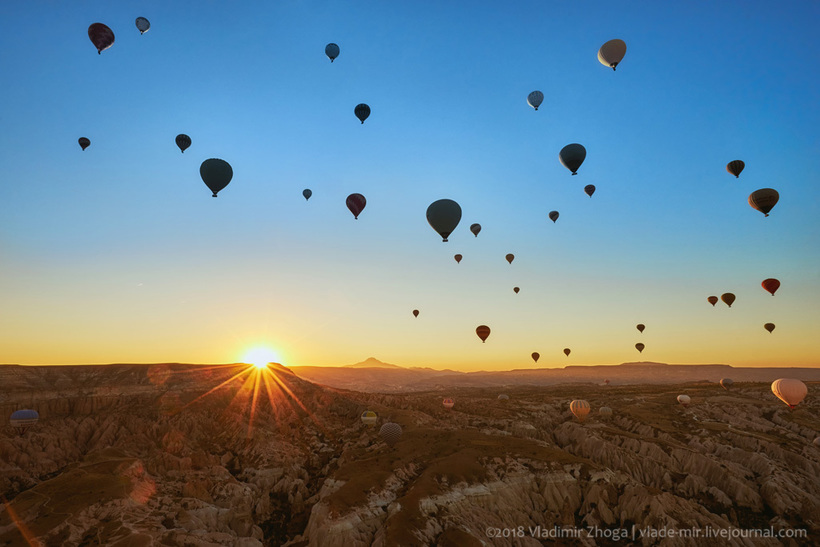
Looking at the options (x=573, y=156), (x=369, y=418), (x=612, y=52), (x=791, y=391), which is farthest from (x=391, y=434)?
(x=791, y=391)

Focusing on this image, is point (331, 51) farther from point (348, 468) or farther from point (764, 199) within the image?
point (764, 199)

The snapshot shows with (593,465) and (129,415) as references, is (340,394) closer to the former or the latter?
(129,415)

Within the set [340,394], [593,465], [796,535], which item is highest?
[340,394]

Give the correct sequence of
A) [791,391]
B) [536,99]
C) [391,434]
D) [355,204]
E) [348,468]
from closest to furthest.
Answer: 1. [348,468]
2. [355,204]
3. [536,99]
4. [391,434]
5. [791,391]

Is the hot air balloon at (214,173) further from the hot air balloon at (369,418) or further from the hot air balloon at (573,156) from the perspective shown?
the hot air balloon at (369,418)

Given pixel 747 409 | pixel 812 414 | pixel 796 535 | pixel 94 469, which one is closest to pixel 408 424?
pixel 94 469
